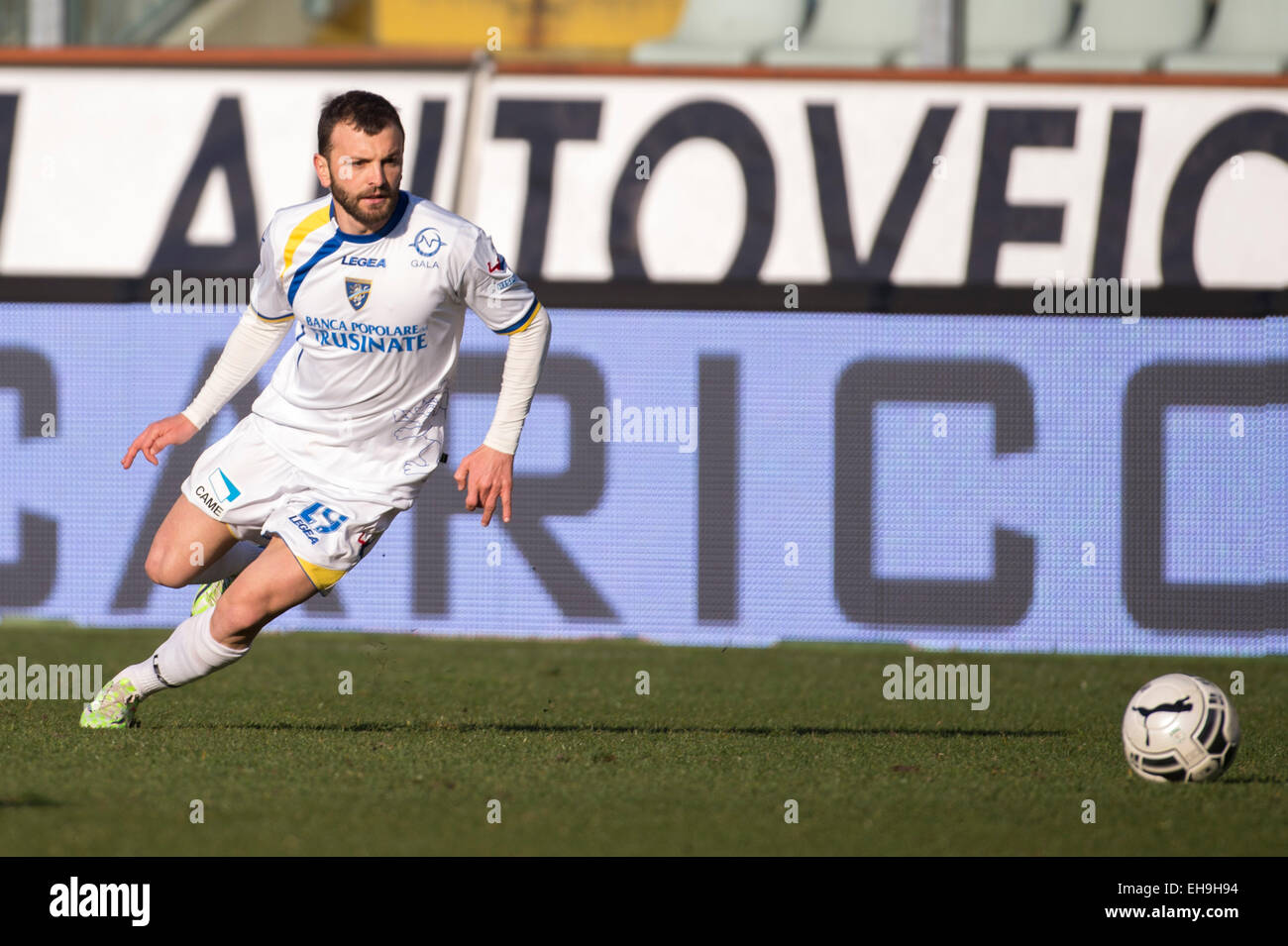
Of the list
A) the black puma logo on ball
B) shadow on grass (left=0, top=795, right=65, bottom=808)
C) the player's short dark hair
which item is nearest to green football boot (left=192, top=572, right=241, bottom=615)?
shadow on grass (left=0, top=795, right=65, bottom=808)

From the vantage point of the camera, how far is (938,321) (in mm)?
9781

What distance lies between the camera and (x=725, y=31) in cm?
1239

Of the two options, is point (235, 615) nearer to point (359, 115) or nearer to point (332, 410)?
point (332, 410)

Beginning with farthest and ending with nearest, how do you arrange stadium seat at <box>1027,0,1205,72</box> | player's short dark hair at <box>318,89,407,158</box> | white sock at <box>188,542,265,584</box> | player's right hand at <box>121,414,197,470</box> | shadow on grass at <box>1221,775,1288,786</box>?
1. stadium seat at <box>1027,0,1205,72</box>
2. white sock at <box>188,542,265,584</box>
3. player's right hand at <box>121,414,197,470</box>
4. shadow on grass at <box>1221,775,1288,786</box>
5. player's short dark hair at <box>318,89,407,158</box>

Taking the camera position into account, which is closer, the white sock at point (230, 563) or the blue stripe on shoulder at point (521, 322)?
the blue stripe on shoulder at point (521, 322)

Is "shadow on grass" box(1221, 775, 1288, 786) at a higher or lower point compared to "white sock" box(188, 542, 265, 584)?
lower

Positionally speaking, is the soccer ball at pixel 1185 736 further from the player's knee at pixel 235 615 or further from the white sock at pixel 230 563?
the white sock at pixel 230 563

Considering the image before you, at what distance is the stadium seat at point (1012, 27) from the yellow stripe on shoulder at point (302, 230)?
286 inches

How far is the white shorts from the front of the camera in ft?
18.2

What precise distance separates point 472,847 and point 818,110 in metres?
6.85

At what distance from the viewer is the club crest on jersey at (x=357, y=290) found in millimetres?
5520

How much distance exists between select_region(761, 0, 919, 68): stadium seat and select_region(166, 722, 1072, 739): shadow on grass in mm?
5990

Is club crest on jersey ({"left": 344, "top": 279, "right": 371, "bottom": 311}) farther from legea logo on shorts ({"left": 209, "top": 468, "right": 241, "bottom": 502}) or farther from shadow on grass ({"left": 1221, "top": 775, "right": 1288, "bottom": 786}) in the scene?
shadow on grass ({"left": 1221, "top": 775, "right": 1288, "bottom": 786})

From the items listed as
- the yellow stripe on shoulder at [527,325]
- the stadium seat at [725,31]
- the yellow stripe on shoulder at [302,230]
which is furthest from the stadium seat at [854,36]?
the yellow stripe on shoulder at [302,230]
